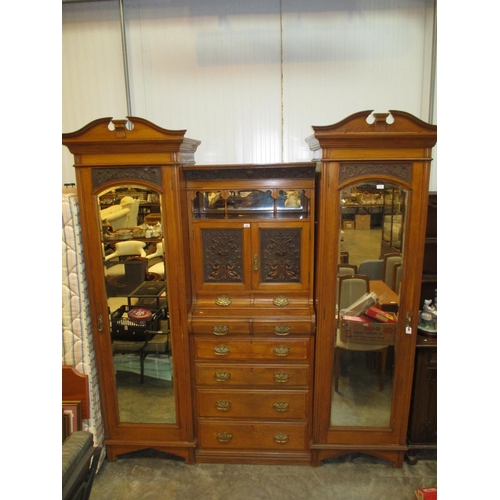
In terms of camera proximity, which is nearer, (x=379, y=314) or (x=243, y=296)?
(x=379, y=314)

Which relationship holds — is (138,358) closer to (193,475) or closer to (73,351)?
(73,351)

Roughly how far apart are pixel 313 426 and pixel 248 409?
0.41m

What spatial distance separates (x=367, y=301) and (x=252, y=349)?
732mm

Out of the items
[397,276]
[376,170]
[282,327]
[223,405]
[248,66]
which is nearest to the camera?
[376,170]

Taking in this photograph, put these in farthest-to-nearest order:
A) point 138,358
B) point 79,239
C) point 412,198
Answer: point 138,358, point 79,239, point 412,198

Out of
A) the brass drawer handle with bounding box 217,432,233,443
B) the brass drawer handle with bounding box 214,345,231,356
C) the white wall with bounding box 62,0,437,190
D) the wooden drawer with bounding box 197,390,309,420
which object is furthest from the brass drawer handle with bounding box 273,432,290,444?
the white wall with bounding box 62,0,437,190

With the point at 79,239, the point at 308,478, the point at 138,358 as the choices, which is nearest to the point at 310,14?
the point at 79,239

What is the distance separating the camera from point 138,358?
7.31 feet

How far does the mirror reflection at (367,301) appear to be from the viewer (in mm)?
1967

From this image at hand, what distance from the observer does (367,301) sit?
2102mm

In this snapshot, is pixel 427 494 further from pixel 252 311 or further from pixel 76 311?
pixel 76 311

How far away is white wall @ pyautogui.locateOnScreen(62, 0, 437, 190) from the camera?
7.66 ft

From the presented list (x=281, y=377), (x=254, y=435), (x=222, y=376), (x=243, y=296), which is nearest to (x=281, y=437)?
(x=254, y=435)

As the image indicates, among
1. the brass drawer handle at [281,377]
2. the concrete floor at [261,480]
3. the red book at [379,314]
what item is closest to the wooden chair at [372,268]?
the red book at [379,314]
